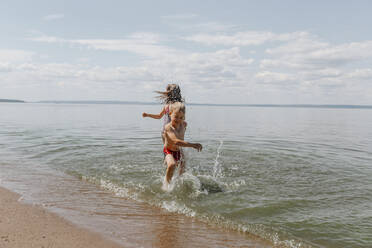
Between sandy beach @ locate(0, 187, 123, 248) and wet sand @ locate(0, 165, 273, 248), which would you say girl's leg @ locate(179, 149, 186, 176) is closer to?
wet sand @ locate(0, 165, 273, 248)

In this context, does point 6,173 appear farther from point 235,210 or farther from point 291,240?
point 291,240

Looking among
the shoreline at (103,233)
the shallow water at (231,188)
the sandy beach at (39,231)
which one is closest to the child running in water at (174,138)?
the shallow water at (231,188)

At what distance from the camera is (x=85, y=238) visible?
462 centimetres

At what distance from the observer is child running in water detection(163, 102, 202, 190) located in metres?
7.01

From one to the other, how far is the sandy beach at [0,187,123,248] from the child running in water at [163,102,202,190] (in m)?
2.79

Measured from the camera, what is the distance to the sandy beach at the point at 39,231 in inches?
169

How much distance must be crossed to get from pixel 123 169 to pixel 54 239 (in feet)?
17.3

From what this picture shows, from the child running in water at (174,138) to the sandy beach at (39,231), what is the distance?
2.79m

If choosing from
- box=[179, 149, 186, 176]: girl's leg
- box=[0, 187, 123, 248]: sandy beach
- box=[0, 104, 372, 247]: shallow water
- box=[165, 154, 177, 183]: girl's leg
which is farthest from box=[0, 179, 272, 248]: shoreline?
box=[179, 149, 186, 176]: girl's leg

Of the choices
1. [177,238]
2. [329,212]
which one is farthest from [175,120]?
[329,212]

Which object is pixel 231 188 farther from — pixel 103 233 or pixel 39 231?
pixel 39 231

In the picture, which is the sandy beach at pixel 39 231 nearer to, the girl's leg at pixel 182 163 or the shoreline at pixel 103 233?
the shoreline at pixel 103 233

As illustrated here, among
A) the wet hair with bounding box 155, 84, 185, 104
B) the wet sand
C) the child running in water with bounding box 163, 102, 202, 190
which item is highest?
the wet hair with bounding box 155, 84, 185, 104

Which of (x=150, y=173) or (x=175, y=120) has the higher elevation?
(x=175, y=120)
